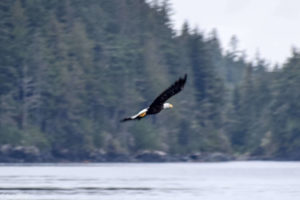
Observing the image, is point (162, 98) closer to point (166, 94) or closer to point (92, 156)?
point (166, 94)

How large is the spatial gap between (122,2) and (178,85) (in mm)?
119134

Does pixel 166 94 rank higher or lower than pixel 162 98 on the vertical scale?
higher

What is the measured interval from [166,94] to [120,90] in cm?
9783

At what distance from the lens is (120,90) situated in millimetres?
127938

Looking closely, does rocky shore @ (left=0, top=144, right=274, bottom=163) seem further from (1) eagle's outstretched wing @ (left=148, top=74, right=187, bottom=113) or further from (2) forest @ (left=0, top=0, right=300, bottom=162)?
(1) eagle's outstretched wing @ (left=148, top=74, right=187, bottom=113)

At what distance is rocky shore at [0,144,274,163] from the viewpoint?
103894 mm

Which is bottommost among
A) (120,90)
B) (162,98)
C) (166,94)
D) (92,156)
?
(92,156)

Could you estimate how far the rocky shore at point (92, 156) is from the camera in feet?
341

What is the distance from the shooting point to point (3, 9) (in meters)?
120

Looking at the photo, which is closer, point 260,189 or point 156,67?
point 260,189

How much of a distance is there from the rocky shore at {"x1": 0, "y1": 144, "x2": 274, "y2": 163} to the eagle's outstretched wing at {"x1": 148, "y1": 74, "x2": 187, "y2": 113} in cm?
7310

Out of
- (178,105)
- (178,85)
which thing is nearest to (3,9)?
(178,105)

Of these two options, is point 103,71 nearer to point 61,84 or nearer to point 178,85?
point 61,84

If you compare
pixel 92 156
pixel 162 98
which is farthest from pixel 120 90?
pixel 162 98
